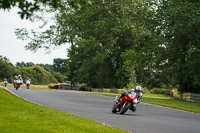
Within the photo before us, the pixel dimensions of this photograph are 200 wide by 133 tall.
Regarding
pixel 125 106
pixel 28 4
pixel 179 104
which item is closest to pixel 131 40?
pixel 179 104

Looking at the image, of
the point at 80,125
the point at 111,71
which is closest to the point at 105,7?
the point at 111,71

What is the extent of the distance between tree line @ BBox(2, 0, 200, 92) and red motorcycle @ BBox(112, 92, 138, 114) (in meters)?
16.8

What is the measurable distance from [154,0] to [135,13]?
12.6 ft

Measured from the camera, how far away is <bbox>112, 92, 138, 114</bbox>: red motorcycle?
18.4 metres

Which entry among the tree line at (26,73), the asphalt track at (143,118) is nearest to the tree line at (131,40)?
the asphalt track at (143,118)

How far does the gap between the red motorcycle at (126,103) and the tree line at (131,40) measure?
1682 cm

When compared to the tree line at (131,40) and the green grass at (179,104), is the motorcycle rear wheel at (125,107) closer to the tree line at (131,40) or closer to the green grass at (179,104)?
the green grass at (179,104)

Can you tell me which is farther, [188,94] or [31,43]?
[31,43]

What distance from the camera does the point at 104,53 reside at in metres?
61.0

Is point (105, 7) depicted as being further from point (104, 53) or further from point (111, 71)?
point (111, 71)

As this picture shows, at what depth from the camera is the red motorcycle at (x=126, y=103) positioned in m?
18.4

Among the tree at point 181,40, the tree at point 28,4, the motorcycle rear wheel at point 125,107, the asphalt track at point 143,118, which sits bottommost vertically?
the asphalt track at point 143,118

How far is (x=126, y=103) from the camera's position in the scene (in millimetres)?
18688

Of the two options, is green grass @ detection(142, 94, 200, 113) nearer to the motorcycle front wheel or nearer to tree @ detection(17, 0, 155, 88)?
the motorcycle front wheel
